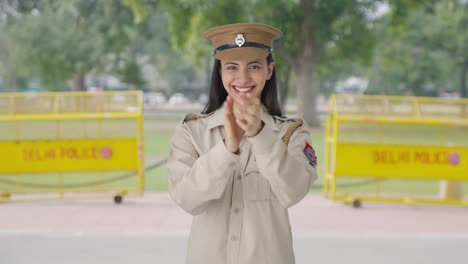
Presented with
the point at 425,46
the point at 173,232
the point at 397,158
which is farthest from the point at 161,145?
the point at 425,46

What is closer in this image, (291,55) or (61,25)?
(291,55)

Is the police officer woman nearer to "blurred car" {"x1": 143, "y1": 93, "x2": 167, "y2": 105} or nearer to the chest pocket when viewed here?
the chest pocket

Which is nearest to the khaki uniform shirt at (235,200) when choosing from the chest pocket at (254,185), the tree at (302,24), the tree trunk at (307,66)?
the chest pocket at (254,185)

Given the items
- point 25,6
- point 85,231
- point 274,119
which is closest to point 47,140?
point 85,231

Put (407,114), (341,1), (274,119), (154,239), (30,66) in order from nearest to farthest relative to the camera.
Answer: (274,119) < (154,239) < (407,114) < (341,1) < (30,66)

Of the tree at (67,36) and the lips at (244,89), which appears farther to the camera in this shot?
the tree at (67,36)

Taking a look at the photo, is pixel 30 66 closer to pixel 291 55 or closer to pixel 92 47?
pixel 92 47

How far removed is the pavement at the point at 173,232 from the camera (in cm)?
468

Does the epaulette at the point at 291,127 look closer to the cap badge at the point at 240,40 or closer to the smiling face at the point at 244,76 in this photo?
the smiling face at the point at 244,76

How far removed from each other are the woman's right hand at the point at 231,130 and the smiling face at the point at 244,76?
0.17 m

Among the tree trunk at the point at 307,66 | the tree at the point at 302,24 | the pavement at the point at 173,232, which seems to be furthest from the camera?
the tree trunk at the point at 307,66

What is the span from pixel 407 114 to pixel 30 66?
19229 millimetres

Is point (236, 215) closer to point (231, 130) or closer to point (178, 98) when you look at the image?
point (231, 130)

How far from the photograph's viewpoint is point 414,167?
21.3 ft
